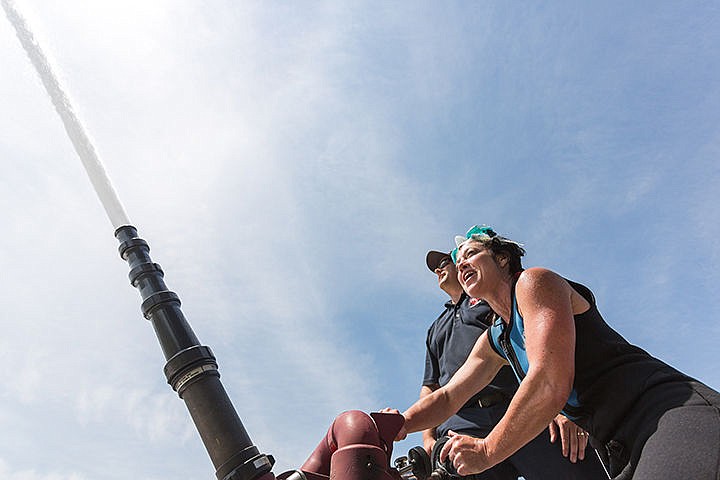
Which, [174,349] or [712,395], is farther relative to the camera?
[174,349]

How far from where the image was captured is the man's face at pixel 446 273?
6391 mm

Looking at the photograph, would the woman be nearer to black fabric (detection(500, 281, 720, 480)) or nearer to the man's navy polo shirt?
black fabric (detection(500, 281, 720, 480))

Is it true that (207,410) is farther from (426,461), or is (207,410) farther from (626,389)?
(626,389)

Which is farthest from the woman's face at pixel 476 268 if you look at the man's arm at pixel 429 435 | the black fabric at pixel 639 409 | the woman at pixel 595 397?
the man's arm at pixel 429 435

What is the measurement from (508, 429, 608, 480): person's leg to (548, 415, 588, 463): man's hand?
14cm

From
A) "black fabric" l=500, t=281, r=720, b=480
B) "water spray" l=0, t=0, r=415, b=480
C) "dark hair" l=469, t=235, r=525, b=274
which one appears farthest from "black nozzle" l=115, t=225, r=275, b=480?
"black fabric" l=500, t=281, r=720, b=480

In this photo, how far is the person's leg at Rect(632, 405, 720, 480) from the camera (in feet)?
6.88

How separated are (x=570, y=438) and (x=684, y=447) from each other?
7.02 feet

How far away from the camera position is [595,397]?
2.80m

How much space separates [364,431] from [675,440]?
1.32m

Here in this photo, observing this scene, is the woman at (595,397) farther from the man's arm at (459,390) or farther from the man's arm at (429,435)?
the man's arm at (429,435)

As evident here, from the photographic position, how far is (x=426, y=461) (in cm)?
323

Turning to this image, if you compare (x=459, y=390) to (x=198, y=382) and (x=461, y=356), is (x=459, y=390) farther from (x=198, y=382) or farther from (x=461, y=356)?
→ (x=198, y=382)

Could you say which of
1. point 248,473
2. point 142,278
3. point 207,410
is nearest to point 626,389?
point 248,473
